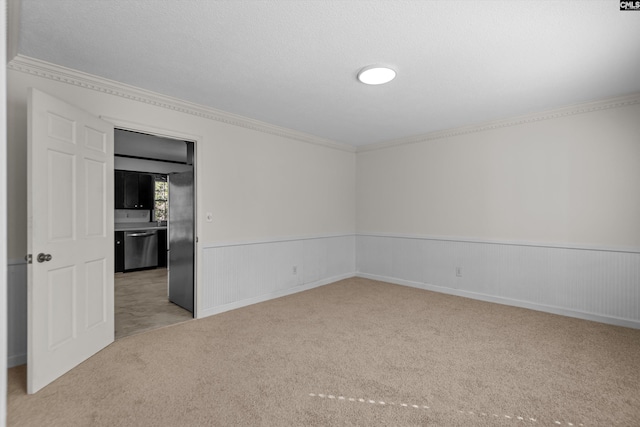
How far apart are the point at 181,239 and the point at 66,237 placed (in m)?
1.69

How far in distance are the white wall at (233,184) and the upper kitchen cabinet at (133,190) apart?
4187mm

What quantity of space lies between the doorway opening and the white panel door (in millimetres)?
Result: 665

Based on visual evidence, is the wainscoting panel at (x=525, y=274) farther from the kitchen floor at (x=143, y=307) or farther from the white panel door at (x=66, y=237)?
the white panel door at (x=66, y=237)

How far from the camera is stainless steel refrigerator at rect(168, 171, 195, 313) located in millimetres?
4043


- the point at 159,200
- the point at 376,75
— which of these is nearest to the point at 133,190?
the point at 159,200

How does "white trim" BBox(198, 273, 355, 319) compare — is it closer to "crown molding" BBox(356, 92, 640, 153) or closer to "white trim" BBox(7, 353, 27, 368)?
"white trim" BBox(7, 353, 27, 368)

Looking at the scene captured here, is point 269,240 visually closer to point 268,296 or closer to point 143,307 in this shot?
point 268,296

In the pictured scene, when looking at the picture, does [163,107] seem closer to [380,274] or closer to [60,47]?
[60,47]

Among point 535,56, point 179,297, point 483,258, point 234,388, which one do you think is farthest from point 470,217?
point 179,297

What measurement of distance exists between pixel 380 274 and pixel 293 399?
3.82 m

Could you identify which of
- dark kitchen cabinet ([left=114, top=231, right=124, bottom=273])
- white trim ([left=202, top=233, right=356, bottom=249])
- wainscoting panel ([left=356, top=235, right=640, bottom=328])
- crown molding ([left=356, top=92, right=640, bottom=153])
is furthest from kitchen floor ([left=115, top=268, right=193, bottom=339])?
crown molding ([left=356, top=92, right=640, bottom=153])

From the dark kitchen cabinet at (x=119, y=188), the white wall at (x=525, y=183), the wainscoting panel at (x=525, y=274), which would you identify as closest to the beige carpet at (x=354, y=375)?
the wainscoting panel at (x=525, y=274)

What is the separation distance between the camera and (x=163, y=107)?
354 centimetres

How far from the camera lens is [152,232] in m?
7.13
